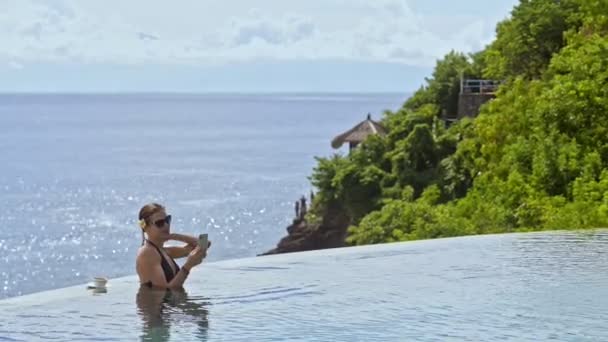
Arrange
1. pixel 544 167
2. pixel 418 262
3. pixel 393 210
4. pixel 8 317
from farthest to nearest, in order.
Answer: pixel 393 210
pixel 544 167
pixel 418 262
pixel 8 317

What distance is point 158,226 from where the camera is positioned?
391 inches

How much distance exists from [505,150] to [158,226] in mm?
17349

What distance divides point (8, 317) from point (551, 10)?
92.6 feet

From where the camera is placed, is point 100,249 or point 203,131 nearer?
point 100,249

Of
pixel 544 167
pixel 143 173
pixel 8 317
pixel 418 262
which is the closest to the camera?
pixel 8 317

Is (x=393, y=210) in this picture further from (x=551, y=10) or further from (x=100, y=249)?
(x=100, y=249)

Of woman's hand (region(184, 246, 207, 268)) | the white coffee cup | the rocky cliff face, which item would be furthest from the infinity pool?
the rocky cliff face

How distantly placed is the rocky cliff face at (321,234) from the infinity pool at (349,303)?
30054mm

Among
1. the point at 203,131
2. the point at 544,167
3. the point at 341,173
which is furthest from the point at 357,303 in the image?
the point at 203,131

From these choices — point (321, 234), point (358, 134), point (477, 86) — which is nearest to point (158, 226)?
point (477, 86)

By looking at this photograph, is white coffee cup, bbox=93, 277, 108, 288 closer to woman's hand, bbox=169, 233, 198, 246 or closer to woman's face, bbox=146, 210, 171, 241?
woman's hand, bbox=169, 233, 198, 246

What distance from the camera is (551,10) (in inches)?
1417

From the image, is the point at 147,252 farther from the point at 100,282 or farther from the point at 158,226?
the point at 100,282

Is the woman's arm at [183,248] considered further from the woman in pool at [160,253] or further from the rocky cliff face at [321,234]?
the rocky cliff face at [321,234]
